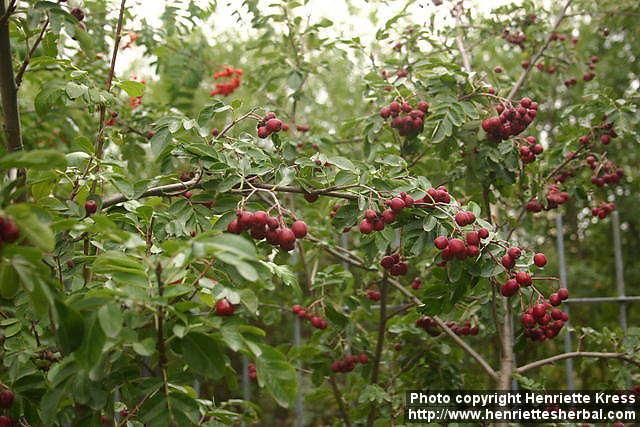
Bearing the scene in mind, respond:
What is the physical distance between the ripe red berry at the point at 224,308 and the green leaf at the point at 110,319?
0.69ft

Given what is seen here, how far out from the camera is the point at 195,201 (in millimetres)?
1676

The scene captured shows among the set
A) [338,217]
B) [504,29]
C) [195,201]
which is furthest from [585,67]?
[195,201]

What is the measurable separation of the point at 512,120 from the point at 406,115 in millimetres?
393

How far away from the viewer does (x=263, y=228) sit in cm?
150

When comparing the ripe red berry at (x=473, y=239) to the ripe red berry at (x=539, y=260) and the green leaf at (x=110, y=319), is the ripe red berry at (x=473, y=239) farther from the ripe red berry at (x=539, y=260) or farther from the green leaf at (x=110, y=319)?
the green leaf at (x=110, y=319)

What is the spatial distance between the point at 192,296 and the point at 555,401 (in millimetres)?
1967

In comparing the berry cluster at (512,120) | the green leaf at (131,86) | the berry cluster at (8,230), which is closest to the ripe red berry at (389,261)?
the berry cluster at (512,120)

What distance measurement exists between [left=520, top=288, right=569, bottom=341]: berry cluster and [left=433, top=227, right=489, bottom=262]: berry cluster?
299 mm

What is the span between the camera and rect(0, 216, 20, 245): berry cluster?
1.10 m

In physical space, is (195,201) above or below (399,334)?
above

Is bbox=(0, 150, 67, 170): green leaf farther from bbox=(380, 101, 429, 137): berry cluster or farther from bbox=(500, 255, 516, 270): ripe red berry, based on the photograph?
bbox=(380, 101, 429, 137): berry cluster

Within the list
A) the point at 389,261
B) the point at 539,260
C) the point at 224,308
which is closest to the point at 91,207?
the point at 224,308

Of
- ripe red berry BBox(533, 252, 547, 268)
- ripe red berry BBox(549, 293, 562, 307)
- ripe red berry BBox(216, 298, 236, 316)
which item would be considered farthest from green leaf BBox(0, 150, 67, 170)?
ripe red berry BBox(549, 293, 562, 307)

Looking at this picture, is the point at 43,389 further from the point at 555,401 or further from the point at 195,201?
the point at 555,401
